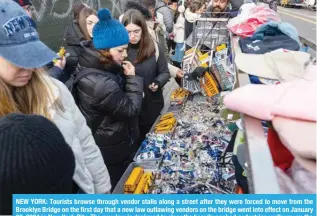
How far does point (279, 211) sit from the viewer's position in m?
0.68

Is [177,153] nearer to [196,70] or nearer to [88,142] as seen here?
[88,142]

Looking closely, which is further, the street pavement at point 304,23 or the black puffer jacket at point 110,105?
the street pavement at point 304,23

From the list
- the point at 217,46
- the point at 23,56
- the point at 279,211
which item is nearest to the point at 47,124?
the point at 23,56

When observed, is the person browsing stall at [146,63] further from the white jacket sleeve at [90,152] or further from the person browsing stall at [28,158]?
the person browsing stall at [28,158]

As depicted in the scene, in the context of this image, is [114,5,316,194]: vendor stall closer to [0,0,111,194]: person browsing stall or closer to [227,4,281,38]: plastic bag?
[227,4,281,38]: plastic bag

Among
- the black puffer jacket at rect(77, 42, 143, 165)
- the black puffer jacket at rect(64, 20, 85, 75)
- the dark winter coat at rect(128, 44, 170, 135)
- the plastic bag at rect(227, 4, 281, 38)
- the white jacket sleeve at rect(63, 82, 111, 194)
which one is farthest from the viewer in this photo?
the black puffer jacket at rect(64, 20, 85, 75)

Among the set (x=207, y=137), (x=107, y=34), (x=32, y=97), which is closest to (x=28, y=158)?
(x=32, y=97)

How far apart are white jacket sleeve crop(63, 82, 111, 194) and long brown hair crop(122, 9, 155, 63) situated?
1.33m

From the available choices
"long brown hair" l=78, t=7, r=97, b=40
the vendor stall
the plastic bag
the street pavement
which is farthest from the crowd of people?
the street pavement

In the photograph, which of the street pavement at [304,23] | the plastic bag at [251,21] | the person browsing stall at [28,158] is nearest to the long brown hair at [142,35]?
the plastic bag at [251,21]

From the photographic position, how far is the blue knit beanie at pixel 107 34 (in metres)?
2.04

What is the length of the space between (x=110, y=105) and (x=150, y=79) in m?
1.01

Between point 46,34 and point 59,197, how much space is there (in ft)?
14.2

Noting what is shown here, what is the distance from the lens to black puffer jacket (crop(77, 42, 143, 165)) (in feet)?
6.52
